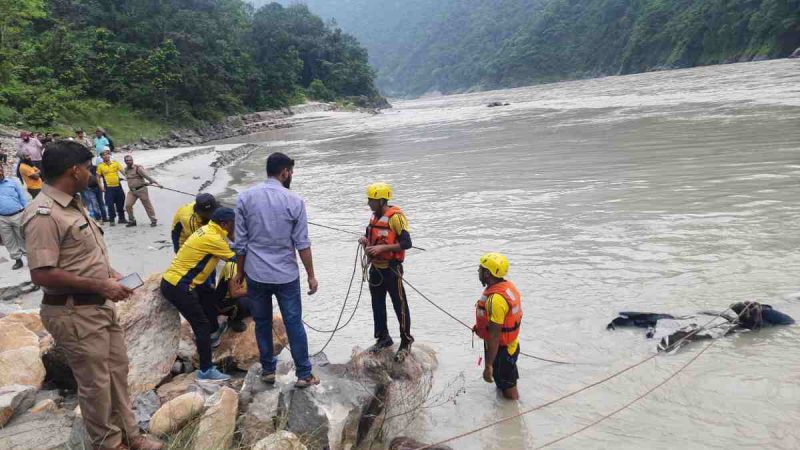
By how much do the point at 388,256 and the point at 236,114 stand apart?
5453 cm

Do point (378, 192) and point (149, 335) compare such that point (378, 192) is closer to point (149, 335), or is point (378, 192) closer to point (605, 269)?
point (149, 335)

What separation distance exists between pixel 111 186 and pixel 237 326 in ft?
25.4

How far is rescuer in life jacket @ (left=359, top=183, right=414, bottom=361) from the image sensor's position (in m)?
5.09

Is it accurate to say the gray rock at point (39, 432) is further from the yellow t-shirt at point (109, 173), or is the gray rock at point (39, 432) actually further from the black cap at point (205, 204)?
the yellow t-shirt at point (109, 173)

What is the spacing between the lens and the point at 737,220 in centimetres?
928

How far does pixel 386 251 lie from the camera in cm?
513

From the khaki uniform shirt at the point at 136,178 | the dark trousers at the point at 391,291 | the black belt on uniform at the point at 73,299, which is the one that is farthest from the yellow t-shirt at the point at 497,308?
the khaki uniform shirt at the point at 136,178

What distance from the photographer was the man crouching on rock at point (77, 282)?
299cm

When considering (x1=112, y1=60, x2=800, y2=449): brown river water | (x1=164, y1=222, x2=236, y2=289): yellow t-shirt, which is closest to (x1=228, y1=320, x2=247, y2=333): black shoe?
(x1=164, y1=222, x2=236, y2=289): yellow t-shirt

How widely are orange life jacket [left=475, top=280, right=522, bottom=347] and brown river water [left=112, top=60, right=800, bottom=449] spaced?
30.5 inches

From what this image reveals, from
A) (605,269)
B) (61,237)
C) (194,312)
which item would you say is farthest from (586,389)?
(61,237)

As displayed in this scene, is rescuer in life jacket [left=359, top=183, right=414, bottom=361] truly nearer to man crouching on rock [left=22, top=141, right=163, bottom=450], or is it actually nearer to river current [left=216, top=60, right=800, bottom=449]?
river current [left=216, top=60, right=800, bottom=449]

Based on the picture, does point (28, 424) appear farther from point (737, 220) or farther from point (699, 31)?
point (699, 31)

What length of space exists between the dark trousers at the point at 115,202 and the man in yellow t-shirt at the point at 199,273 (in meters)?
8.16
